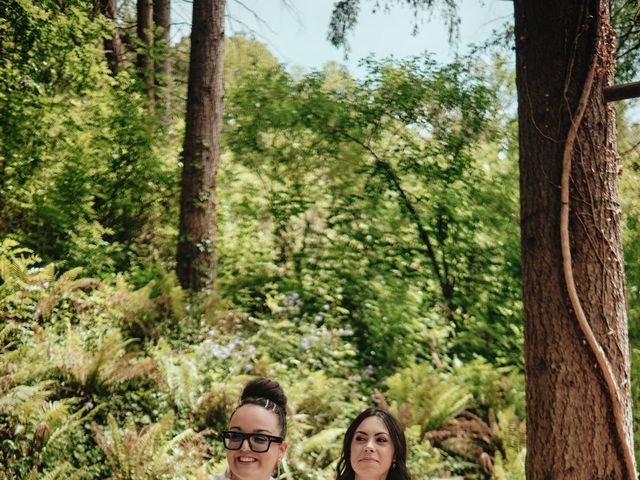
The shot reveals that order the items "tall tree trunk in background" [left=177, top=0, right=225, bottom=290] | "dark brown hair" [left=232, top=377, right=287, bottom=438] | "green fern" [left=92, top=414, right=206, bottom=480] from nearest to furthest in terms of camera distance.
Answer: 1. "dark brown hair" [left=232, top=377, right=287, bottom=438]
2. "green fern" [left=92, top=414, right=206, bottom=480]
3. "tall tree trunk in background" [left=177, top=0, right=225, bottom=290]

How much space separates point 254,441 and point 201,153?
642 cm

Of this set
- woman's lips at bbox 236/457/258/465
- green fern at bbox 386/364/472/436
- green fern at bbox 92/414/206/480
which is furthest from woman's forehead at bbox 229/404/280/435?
green fern at bbox 386/364/472/436

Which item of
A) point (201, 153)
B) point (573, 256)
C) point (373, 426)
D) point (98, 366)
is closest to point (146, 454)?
point (98, 366)

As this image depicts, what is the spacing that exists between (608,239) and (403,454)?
66.8 inches

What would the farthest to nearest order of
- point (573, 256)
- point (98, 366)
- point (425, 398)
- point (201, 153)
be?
point (201, 153), point (425, 398), point (98, 366), point (573, 256)

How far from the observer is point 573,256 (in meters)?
2.91

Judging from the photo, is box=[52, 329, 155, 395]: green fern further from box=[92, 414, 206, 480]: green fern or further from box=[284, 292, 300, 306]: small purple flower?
box=[284, 292, 300, 306]: small purple flower

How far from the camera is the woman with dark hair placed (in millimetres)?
2775

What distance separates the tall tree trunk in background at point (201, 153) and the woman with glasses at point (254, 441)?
5.81 m

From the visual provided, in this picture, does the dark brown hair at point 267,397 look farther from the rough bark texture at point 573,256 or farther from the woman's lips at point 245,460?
the rough bark texture at point 573,256

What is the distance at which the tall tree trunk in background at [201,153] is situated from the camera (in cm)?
789

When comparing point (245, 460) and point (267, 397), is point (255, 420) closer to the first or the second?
point (245, 460)

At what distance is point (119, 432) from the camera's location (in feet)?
14.4

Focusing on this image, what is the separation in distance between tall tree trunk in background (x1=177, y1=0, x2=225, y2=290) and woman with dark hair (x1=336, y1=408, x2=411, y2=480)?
17.5ft
